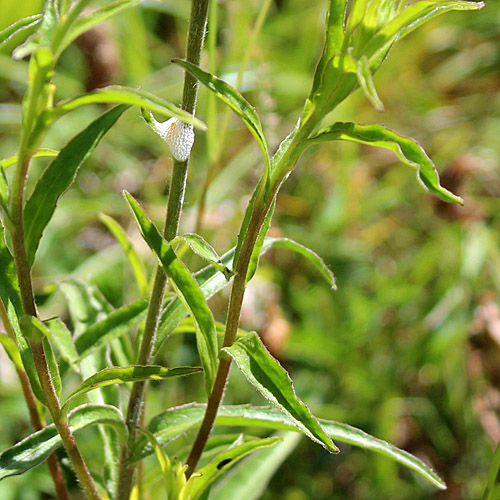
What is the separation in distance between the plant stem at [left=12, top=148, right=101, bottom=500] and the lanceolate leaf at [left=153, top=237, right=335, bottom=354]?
113mm

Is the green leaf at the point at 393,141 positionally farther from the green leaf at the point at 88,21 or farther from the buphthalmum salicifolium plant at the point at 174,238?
the green leaf at the point at 88,21

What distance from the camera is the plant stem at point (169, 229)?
1.64 ft

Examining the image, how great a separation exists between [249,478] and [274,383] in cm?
44

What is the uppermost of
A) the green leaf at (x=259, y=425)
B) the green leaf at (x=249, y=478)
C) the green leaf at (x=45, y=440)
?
the green leaf at (x=45, y=440)

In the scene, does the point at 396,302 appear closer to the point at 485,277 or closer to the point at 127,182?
the point at 485,277

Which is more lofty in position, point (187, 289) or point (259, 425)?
point (187, 289)

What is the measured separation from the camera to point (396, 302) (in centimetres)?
163

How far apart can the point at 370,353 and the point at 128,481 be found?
104 cm

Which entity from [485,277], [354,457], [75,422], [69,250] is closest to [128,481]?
[75,422]

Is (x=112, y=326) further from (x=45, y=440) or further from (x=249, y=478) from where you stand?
(x=249, y=478)

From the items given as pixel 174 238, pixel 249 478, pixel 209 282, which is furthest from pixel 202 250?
pixel 249 478

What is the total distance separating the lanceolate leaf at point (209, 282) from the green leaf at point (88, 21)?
245mm

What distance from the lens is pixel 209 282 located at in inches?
26.0

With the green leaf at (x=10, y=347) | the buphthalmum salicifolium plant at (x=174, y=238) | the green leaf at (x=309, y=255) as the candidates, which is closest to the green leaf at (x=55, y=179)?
the buphthalmum salicifolium plant at (x=174, y=238)
